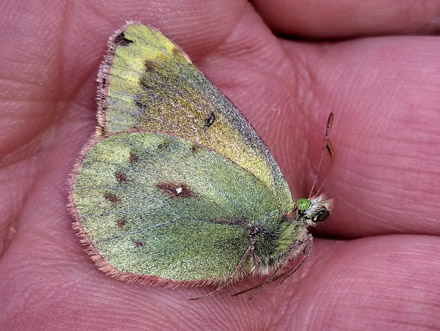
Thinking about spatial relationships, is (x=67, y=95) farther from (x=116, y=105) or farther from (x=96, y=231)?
(x=96, y=231)

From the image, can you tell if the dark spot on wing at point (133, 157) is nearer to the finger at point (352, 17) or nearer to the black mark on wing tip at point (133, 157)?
the black mark on wing tip at point (133, 157)

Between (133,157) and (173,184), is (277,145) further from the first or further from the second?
(133,157)

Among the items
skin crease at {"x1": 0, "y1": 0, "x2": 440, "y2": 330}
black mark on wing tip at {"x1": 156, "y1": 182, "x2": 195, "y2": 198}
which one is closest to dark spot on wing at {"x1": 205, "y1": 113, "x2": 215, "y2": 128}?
black mark on wing tip at {"x1": 156, "y1": 182, "x2": 195, "y2": 198}

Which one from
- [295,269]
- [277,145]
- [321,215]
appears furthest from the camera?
[277,145]

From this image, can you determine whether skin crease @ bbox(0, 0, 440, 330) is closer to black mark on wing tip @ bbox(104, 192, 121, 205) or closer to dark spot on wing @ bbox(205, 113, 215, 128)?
black mark on wing tip @ bbox(104, 192, 121, 205)

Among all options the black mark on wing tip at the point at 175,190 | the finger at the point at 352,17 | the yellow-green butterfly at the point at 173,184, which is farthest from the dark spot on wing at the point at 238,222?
the finger at the point at 352,17

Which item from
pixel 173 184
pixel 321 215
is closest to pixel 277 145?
pixel 321 215

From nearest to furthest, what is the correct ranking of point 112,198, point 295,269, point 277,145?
point 112,198 < point 295,269 < point 277,145
